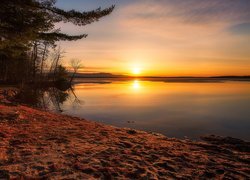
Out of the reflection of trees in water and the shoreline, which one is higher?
the shoreline

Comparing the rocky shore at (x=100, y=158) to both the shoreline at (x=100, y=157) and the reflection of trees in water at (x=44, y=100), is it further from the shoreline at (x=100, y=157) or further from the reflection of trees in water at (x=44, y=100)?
the reflection of trees in water at (x=44, y=100)

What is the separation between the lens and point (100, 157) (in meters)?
6.79

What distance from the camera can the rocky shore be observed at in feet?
18.5

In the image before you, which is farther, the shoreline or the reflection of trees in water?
the reflection of trees in water

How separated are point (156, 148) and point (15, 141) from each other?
14.7 feet

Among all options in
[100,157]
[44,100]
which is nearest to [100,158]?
[100,157]

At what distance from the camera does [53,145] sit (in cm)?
763

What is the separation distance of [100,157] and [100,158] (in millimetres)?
94

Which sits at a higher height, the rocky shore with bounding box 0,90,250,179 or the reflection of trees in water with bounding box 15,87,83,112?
the rocky shore with bounding box 0,90,250,179

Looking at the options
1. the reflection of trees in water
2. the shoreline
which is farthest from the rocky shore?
the reflection of trees in water

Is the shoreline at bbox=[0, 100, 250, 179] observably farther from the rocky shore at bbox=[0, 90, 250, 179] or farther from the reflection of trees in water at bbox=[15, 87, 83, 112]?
the reflection of trees in water at bbox=[15, 87, 83, 112]

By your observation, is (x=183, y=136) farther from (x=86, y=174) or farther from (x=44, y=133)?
(x=86, y=174)

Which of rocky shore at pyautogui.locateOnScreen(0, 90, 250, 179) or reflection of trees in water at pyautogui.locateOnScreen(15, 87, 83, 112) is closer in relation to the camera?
rocky shore at pyautogui.locateOnScreen(0, 90, 250, 179)

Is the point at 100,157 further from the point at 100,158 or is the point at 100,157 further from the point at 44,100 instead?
the point at 44,100
